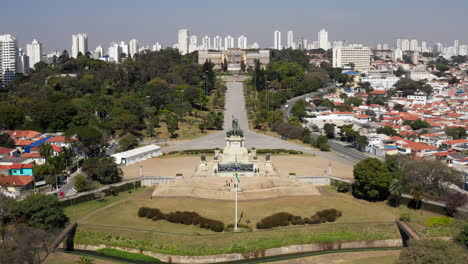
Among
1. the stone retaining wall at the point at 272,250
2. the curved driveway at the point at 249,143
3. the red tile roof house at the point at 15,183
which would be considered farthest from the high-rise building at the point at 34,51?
the stone retaining wall at the point at 272,250

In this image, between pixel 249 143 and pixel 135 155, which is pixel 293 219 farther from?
pixel 249 143

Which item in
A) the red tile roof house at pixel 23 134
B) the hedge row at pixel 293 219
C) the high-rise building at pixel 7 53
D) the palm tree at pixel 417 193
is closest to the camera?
the hedge row at pixel 293 219

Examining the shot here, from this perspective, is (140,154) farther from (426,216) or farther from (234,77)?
(234,77)

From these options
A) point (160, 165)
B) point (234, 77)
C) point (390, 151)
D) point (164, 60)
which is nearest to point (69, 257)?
point (160, 165)

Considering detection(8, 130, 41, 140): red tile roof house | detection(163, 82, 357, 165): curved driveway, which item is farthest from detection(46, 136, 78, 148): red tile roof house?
detection(163, 82, 357, 165): curved driveway

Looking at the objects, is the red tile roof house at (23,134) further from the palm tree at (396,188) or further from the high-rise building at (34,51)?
the high-rise building at (34,51)

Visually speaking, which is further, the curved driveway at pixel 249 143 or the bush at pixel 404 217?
the curved driveway at pixel 249 143
